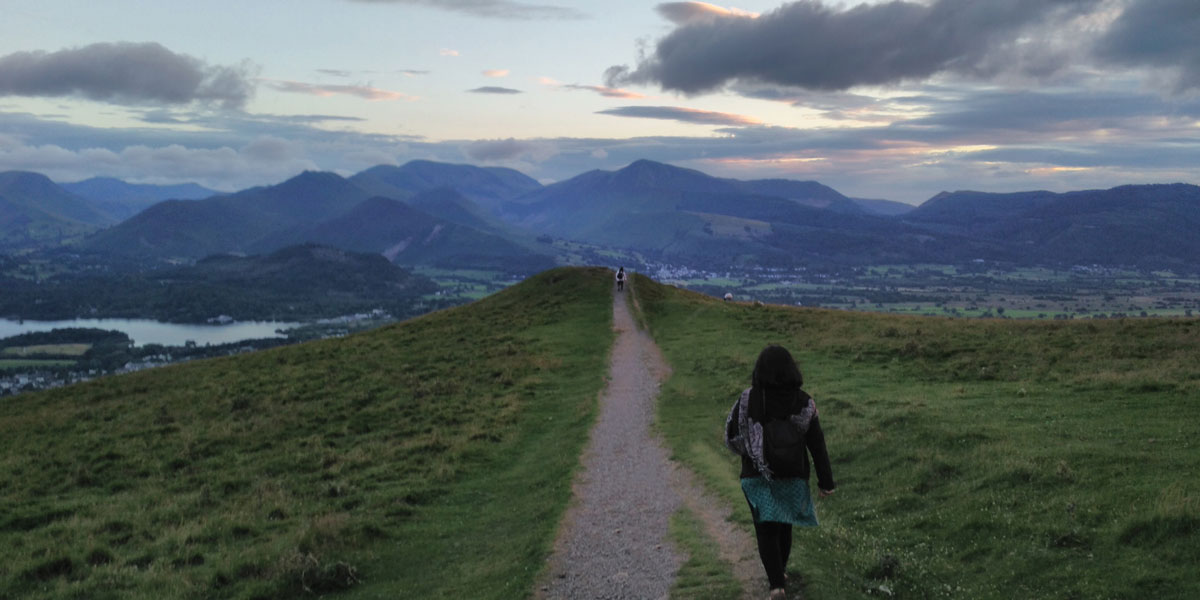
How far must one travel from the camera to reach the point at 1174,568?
1055cm

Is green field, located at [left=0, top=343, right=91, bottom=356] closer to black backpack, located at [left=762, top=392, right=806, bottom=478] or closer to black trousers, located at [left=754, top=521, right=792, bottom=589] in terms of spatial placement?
black trousers, located at [left=754, top=521, right=792, bottom=589]

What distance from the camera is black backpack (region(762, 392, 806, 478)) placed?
33.3ft

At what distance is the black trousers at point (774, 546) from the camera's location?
34.7 ft

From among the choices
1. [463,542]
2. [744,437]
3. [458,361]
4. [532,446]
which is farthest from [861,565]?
[458,361]

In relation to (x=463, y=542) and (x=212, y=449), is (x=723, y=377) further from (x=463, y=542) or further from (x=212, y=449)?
(x=212, y=449)

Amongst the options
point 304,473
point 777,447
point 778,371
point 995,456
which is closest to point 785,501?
point 777,447

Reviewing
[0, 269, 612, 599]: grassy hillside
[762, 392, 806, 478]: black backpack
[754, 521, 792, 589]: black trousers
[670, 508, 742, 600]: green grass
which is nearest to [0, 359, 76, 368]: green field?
[0, 269, 612, 599]: grassy hillside

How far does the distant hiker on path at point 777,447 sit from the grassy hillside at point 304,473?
16.8ft

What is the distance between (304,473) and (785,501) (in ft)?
63.8

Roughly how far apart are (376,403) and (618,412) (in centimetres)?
1294

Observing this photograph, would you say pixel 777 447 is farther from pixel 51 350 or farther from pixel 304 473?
pixel 51 350

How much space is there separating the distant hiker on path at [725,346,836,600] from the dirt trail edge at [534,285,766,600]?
1.65 m

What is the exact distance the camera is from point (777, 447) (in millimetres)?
10188

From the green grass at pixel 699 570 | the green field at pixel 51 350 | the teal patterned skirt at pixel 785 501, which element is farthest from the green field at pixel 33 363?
the teal patterned skirt at pixel 785 501
